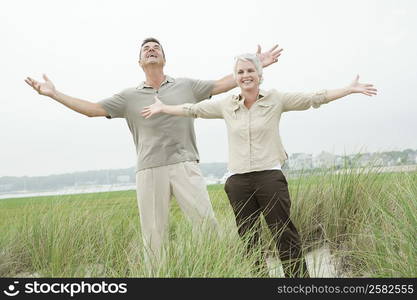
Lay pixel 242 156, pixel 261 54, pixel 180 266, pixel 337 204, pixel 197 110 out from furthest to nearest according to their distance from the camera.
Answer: pixel 337 204, pixel 261 54, pixel 197 110, pixel 242 156, pixel 180 266

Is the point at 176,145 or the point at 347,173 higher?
the point at 176,145

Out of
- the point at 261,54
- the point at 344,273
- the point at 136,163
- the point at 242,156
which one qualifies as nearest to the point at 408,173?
the point at 344,273

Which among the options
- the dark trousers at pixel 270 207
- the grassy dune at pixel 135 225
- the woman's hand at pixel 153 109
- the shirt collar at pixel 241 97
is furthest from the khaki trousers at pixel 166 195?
the shirt collar at pixel 241 97

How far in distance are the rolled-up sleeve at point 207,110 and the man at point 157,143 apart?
0.47 metres

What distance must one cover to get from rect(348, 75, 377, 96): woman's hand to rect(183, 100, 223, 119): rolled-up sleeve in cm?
89

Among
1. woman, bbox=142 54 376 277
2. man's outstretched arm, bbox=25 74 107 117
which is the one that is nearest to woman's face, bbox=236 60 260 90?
woman, bbox=142 54 376 277

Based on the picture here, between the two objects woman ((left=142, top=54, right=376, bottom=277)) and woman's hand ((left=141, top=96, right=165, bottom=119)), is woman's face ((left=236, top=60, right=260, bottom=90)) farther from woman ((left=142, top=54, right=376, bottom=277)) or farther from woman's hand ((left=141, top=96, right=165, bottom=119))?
woman's hand ((left=141, top=96, right=165, bottom=119))

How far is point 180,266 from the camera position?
279 centimetres

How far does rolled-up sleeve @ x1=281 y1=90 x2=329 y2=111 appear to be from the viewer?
10.1 feet

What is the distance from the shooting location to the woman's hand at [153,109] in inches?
141

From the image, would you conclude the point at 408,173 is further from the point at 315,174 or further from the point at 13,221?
the point at 13,221

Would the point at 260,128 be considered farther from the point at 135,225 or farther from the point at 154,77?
the point at 135,225

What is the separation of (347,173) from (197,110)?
2.07m

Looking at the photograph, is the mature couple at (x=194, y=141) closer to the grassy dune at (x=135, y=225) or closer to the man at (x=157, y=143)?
the man at (x=157, y=143)
